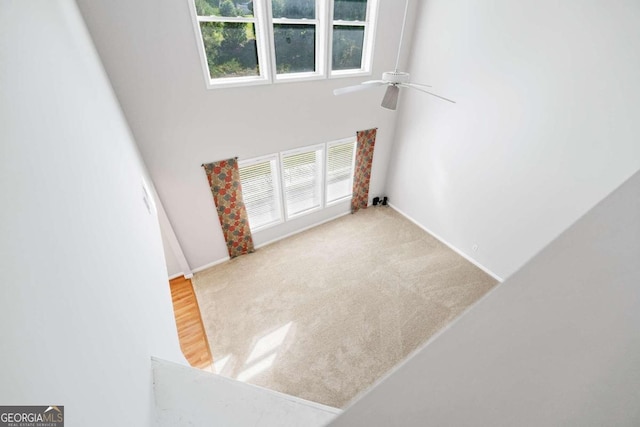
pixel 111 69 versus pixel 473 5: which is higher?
pixel 473 5

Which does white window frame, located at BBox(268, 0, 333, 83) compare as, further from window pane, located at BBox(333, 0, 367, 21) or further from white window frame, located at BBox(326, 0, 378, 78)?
window pane, located at BBox(333, 0, 367, 21)

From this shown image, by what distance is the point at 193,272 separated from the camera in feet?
13.2

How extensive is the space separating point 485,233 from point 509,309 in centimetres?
438

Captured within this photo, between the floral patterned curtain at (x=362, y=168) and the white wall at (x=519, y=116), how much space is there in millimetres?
730

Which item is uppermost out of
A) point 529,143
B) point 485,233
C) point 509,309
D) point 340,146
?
point 509,309

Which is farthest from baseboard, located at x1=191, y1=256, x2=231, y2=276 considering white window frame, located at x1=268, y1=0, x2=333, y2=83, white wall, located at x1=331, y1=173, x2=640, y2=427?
white wall, located at x1=331, y1=173, x2=640, y2=427

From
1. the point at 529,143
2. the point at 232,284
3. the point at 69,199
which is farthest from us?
the point at 232,284

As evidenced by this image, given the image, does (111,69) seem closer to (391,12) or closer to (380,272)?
A: (391,12)

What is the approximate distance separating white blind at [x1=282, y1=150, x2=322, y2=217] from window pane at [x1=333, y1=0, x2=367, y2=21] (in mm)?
1905

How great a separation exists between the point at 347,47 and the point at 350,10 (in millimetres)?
434

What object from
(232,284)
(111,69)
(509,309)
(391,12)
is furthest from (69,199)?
(391,12)

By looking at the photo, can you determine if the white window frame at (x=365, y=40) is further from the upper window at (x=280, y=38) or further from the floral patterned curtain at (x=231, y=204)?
the floral patterned curtain at (x=231, y=204)

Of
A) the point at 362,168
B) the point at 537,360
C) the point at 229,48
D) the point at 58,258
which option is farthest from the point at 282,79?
the point at 537,360

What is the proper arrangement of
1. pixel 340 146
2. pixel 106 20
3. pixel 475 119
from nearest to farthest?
pixel 106 20 → pixel 475 119 → pixel 340 146
